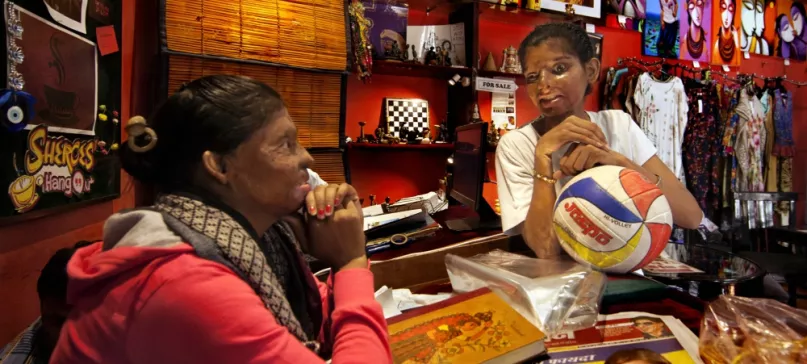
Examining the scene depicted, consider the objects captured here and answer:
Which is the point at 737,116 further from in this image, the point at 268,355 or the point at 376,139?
the point at 268,355

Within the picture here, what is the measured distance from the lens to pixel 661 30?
5453 mm

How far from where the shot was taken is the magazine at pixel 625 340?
2.68 ft

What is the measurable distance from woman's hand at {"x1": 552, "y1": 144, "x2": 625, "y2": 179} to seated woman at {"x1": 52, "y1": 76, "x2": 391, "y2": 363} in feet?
2.46

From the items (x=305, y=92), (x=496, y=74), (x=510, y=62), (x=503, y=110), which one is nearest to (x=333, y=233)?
(x=305, y=92)

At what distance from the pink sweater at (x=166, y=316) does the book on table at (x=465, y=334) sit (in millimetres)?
156

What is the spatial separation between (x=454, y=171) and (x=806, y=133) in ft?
21.2

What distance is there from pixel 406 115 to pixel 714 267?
2.91 meters

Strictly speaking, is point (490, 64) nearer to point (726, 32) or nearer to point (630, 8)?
point (630, 8)

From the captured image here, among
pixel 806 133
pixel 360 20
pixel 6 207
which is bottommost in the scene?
pixel 6 207

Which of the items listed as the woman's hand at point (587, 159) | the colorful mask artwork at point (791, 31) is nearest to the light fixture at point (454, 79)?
the woman's hand at point (587, 159)

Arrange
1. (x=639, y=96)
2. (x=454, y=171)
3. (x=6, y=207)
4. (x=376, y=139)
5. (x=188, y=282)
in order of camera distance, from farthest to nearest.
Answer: (x=639, y=96) < (x=376, y=139) < (x=454, y=171) < (x=6, y=207) < (x=188, y=282)

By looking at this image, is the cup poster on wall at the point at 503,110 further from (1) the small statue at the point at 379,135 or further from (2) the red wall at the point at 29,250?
(2) the red wall at the point at 29,250

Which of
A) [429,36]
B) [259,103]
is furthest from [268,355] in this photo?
[429,36]

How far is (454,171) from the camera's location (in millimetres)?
2918
